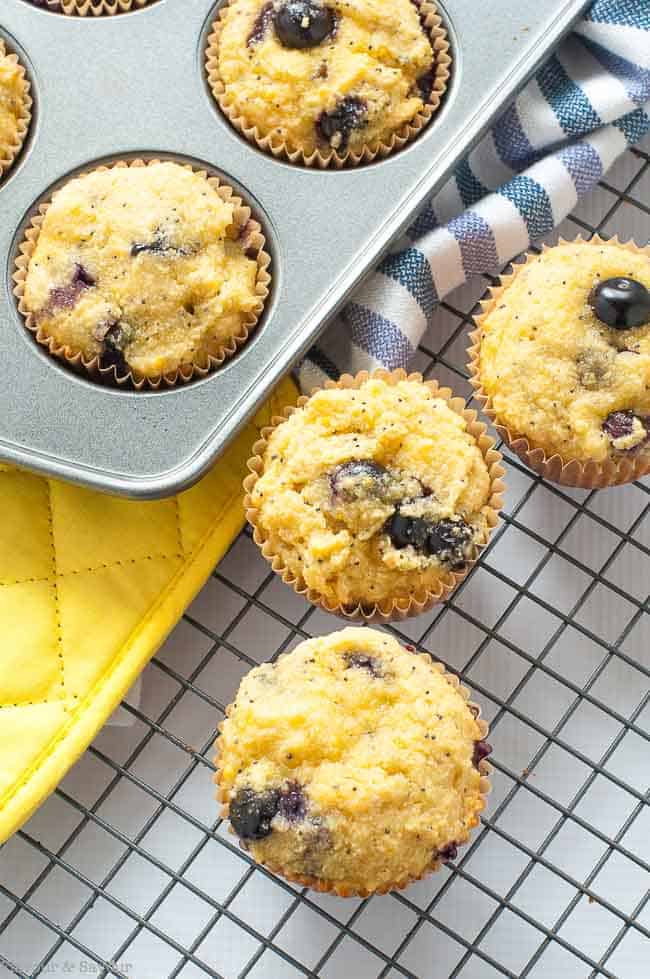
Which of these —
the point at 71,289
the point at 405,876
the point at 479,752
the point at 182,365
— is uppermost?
the point at 71,289

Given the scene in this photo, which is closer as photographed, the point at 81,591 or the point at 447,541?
the point at 447,541

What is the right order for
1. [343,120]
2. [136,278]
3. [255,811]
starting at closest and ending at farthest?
[255,811]
[136,278]
[343,120]

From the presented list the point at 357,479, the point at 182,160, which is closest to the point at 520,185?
the point at 182,160

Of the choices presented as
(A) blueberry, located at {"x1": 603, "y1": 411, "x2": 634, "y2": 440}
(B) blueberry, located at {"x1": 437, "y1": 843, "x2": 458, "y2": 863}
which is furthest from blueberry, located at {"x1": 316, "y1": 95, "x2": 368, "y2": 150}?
(B) blueberry, located at {"x1": 437, "y1": 843, "x2": 458, "y2": 863}

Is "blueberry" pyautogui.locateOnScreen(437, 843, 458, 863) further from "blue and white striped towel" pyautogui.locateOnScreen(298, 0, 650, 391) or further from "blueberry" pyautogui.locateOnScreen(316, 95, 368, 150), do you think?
"blueberry" pyautogui.locateOnScreen(316, 95, 368, 150)

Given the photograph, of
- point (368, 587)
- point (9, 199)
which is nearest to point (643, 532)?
point (368, 587)

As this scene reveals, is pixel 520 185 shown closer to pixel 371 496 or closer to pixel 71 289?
pixel 371 496

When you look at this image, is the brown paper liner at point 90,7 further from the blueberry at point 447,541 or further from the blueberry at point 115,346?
the blueberry at point 447,541
